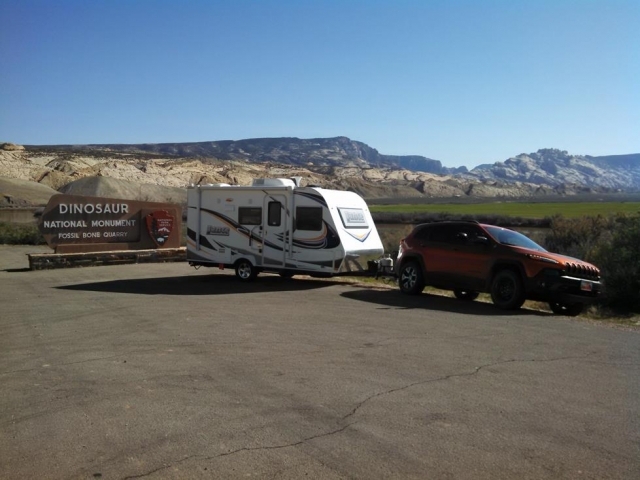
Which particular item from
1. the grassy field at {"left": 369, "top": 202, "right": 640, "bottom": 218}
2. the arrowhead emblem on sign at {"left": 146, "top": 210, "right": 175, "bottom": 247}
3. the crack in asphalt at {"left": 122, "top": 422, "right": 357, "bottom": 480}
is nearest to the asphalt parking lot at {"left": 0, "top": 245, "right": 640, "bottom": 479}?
the crack in asphalt at {"left": 122, "top": 422, "right": 357, "bottom": 480}

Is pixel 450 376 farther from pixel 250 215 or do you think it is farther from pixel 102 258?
pixel 102 258

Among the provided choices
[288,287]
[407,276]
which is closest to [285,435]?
[407,276]

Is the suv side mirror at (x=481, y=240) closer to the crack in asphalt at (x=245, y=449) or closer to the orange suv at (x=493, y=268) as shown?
the orange suv at (x=493, y=268)

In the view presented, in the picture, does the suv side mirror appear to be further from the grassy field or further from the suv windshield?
the grassy field

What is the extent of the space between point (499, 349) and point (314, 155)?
167000 millimetres

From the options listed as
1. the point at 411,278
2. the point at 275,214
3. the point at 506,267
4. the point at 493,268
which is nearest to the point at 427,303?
the point at 411,278

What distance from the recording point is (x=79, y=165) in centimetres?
7619

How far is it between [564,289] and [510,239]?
5.97 ft

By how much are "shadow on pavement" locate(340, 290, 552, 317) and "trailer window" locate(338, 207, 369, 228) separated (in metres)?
1.94

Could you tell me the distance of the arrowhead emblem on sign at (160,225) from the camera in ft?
88.7

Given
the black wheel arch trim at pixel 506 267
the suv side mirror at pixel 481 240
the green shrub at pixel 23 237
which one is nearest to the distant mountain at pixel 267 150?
the green shrub at pixel 23 237

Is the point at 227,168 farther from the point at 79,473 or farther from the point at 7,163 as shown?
the point at 79,473

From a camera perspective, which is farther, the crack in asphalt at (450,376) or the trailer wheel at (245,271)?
the trailer wheel at (245,271)

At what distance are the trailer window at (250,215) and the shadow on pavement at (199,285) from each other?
66.9 inches
